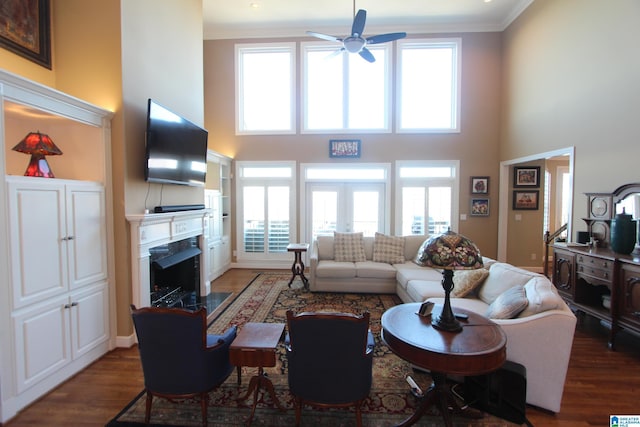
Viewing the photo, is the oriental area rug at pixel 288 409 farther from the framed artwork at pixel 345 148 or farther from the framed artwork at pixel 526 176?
the framed artwork at pixel 526 176

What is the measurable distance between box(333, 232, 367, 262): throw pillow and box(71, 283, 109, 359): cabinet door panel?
3.29m

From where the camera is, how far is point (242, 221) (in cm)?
665

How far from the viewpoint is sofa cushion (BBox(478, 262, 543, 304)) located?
276cm

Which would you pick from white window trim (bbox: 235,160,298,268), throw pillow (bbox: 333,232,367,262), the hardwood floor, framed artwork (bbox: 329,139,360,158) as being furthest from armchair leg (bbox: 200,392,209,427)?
framed artwork (bbox: 329,139,360,158)

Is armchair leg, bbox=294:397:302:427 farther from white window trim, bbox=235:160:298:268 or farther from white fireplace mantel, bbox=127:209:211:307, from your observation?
white window trim, bbox=235:160:298:268

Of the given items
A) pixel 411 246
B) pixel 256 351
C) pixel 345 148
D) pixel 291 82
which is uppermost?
pixel 291 82

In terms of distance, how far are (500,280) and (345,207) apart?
12.7 ft

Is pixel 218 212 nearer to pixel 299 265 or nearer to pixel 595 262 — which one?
pixel 299 265

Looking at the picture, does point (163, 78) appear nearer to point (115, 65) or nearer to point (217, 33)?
point (115, 65)

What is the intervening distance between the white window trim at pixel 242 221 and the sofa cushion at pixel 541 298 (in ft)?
15.7

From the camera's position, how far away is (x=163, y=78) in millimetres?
3605

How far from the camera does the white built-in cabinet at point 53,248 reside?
2072 mm

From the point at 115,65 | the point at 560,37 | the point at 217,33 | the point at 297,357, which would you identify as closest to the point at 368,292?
the point at 297,357

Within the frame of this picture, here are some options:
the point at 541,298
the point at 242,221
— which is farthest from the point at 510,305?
the point at 242,221
